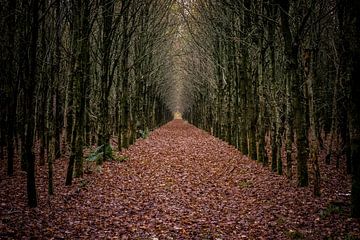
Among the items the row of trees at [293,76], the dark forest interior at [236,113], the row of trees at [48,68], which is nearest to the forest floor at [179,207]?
the dark forest interior at [236,113]

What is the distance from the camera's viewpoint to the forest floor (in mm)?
6391

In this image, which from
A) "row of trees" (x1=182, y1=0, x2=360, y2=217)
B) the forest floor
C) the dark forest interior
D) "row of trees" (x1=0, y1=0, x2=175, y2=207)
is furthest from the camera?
"row of trees" (x1=0, y1=0, x2=175, y2=207)

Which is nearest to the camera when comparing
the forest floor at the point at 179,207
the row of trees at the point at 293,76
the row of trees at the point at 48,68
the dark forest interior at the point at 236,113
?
the forest floor at the point at 179,207

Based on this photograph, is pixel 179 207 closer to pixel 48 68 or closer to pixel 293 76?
pixel 293 76

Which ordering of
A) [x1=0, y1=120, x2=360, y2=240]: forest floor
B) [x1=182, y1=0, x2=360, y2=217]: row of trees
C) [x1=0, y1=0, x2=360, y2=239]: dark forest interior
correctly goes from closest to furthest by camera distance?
[x1=0, y1=120, x2=360, y2=240]: forest floor < [x1=0, y1=0, x2=360, y2=239]: dark forest interior < [x1=182, y1=0, x2=360, y2=217]: row of trees

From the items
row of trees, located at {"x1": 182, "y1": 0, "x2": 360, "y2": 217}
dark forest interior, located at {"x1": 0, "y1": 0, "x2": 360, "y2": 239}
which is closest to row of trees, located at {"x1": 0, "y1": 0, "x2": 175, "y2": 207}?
dark forest interior, located at {"x1": 0, "y1": 0, "x2": 360, "y2": 239}

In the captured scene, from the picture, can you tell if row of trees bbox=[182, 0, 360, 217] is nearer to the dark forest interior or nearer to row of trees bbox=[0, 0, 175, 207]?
the dark forest interior

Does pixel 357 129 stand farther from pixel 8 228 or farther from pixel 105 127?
pixel 105 127

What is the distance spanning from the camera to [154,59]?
28578mm

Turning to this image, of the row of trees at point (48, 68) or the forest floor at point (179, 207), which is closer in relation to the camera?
the forest floor at point (179, 207)

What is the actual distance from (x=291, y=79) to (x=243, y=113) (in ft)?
26.0

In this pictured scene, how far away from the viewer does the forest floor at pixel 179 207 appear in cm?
639

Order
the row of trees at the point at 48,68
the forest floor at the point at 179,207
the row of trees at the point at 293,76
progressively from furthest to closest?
1. the row of trees at the point at 48,68
2. the row of trees at the point at 293,76
3. the forest floor at the point at 179,207

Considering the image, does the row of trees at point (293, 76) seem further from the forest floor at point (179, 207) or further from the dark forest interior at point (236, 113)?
the forest floor at point (179, 207)
